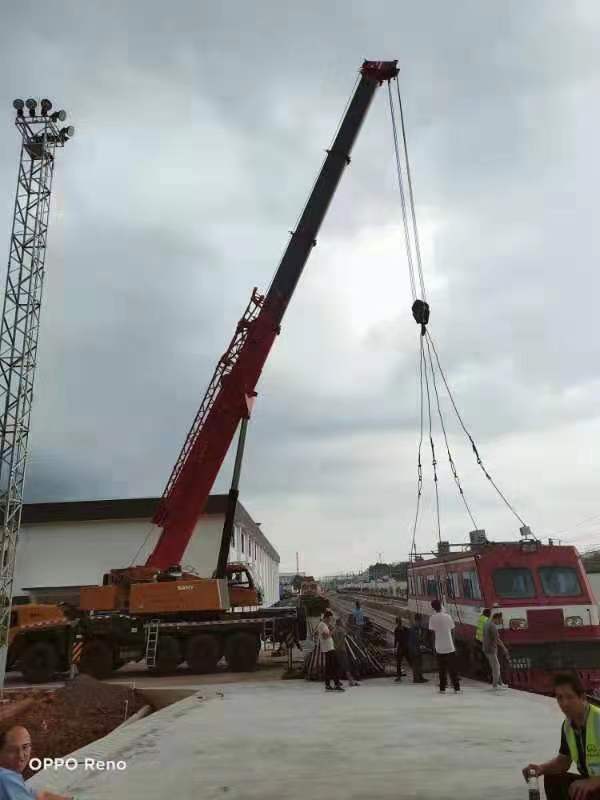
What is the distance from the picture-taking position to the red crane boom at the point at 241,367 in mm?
16594

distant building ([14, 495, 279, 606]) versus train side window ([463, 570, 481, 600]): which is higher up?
distant building ([14, 495, 279, 606])

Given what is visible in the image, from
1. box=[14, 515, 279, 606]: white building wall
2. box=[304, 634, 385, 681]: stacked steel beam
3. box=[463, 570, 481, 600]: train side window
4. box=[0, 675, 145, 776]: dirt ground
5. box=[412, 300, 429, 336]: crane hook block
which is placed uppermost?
box=[412, 300, 429, 336]: crane hook block

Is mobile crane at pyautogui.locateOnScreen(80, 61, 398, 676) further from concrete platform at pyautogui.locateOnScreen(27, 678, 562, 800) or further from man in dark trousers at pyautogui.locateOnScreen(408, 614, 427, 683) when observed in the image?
concrete platform at pyautogui.locateOnScreen(27, 678, 562, 800)

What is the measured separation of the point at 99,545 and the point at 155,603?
50.0 feet

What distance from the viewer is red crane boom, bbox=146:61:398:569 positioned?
1659cm

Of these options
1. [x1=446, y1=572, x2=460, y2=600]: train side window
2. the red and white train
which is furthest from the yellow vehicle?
the red and white train

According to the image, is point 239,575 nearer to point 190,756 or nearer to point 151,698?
point 151,698

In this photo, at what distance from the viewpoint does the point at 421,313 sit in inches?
545

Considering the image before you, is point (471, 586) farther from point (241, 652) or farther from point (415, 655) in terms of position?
point (241, 652)

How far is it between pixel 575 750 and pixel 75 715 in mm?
10037

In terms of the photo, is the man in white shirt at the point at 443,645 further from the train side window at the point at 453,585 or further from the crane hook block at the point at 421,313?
the crane hook block at the point at 421,313

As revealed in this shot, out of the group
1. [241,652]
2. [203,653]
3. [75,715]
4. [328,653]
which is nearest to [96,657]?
[203,653]

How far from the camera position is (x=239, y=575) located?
17.9 metres

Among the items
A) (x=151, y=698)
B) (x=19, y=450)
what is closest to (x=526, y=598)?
(x=151, y=698)
